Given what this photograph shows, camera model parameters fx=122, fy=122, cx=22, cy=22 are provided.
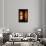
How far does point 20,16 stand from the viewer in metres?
2.71

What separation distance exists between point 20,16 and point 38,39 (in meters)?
0.65

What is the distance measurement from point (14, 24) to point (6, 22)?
19 cm

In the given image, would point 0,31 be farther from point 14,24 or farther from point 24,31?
point 24,31

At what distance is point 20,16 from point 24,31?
1.13 ft

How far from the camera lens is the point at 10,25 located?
2.75m

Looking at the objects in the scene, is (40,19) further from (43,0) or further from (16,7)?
(16,7)

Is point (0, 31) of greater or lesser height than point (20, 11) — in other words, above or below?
below

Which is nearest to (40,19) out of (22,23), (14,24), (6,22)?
(22,23)

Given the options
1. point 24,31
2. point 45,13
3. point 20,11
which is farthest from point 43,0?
point 24,31

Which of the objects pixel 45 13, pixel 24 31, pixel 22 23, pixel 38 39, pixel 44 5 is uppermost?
pixel 44 5

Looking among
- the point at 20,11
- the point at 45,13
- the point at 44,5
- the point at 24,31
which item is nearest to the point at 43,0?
the point at 44,5

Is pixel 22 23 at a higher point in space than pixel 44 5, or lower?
lower

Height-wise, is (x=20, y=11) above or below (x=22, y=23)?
above

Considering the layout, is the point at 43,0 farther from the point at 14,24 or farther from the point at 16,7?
the point at 14,24
